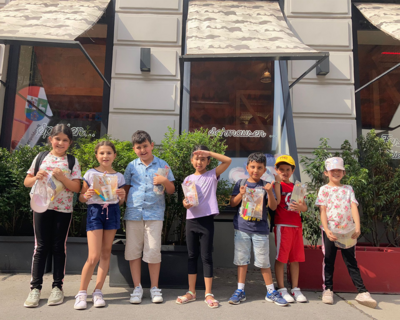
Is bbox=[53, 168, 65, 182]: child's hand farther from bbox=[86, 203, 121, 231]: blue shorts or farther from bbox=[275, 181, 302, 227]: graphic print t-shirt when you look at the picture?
bbox=[275, 181, 302, 227]: graphic print t-shirt

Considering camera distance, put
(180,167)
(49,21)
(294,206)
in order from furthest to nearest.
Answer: (49,21) < (180,167) < (294,206)

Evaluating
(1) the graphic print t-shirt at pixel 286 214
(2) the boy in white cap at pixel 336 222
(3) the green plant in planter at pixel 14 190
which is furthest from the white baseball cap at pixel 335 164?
(3) the green plant in planter at pixel 14 190

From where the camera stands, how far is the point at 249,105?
21.2 ft

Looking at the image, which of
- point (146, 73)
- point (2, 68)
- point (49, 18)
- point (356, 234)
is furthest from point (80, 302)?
point (2, 68)

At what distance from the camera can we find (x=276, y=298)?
3514 mm

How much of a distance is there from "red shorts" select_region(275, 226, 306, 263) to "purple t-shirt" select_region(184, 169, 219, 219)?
2.94 ft

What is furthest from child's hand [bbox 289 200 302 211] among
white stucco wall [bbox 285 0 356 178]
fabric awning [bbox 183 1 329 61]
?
white stucco wall [bbox 285 0 356 178]

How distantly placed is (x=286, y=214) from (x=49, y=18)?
516 centimetres

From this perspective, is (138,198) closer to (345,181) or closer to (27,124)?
(345,181)

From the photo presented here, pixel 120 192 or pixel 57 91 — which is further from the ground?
pixel 57 91

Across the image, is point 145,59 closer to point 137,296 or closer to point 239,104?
point 239,104

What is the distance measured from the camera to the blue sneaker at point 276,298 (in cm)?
346

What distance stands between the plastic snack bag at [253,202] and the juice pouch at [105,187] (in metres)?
1.49

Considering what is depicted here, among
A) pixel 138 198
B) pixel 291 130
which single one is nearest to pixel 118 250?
pixel 138 198
